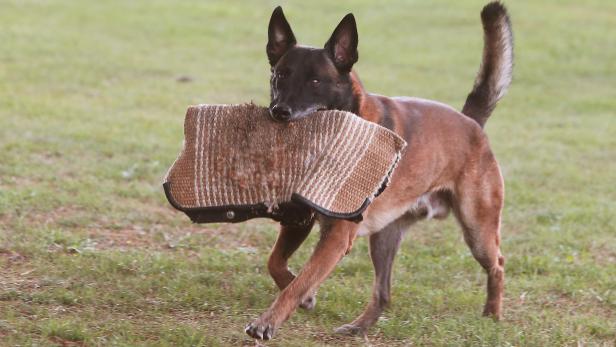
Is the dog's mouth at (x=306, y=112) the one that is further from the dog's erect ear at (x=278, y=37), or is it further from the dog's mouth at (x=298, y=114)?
the dog's erect ear at (x=278, y=37)

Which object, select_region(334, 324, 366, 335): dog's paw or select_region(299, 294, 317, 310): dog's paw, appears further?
select_region(299, 294, 317, 310): dog's paw

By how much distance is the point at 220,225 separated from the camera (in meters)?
8.42

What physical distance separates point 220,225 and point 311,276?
3.04 metres

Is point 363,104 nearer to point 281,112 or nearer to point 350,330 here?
point 281,112

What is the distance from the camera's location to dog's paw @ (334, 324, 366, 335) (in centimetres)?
606

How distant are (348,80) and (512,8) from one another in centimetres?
1847

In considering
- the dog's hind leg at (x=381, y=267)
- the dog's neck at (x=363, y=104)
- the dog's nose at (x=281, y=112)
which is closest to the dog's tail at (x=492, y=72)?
the dog's hind leg at (x=381, y=267)

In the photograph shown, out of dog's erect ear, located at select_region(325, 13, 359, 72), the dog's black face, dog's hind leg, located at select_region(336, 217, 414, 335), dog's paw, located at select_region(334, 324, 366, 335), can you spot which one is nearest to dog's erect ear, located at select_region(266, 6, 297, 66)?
the dog's black face

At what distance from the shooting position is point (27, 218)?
7.98m

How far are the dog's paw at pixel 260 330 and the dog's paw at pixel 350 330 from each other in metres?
0.97

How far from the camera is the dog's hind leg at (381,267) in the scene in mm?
6212

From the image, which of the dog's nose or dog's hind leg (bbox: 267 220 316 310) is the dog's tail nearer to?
dog's hind leg (bbox: 267 220 316 310)

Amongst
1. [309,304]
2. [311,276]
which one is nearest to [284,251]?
[309,304]

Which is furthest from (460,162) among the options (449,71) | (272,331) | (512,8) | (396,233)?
(512,8)
